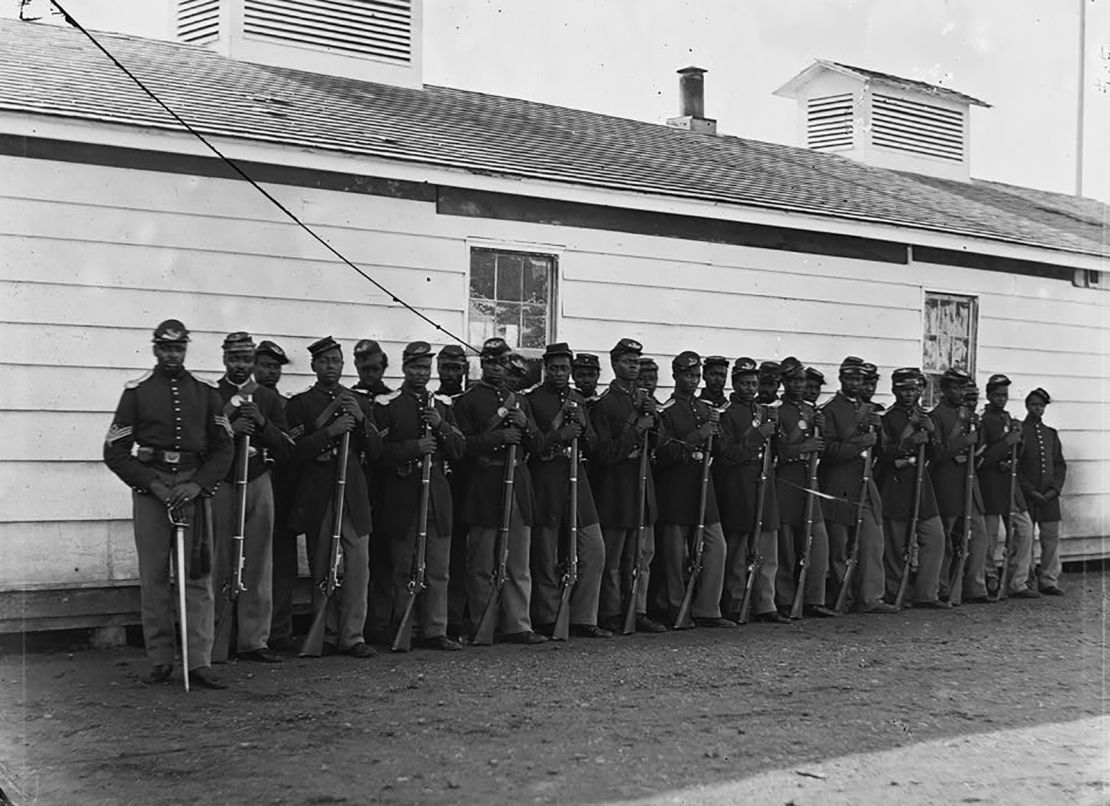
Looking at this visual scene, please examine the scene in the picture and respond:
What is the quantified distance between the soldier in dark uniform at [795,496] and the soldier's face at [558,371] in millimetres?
1832

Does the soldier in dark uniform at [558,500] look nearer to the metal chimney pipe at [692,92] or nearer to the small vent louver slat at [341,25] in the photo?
the small vent louver slat at [341,25]

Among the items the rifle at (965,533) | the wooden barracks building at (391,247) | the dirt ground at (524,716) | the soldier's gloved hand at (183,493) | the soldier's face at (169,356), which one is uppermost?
the wooden barracks building at (391,247)

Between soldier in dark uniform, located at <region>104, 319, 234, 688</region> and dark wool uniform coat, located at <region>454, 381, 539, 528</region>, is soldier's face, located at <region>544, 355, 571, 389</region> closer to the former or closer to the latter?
dark wool uniform coat, located at <region>454, 381, 539, 528</region>

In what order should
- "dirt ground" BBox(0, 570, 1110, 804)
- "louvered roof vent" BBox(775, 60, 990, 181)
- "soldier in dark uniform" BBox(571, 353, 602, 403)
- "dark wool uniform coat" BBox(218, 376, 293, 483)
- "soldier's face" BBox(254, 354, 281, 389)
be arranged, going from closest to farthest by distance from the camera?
"dirt ground" BBox(0, 570, 1110, 804), "dark wool uniform coat" BBox(218, 376, 293, 483), "soldier's face" BBox(254, 354, 281, 389), "soldier in dark uniform" BBox(571, 353, 602, 403), "louvered roof vent" BBox(775, 60, 990, 181)

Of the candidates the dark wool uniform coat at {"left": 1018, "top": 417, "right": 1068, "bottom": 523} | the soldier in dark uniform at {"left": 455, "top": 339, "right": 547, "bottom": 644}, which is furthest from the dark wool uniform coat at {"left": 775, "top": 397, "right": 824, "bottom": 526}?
the dark wool uniform coat at {"left": 1018, "top": 417, "right": 1068, "bottom": 523}

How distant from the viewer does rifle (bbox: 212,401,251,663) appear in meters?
7.85

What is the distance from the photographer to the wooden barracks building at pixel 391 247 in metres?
8.23

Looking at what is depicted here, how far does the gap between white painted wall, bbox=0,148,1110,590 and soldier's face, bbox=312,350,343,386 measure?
65 centimetres

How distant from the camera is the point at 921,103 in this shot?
17.6m

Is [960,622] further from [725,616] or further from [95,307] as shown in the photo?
[95,307]

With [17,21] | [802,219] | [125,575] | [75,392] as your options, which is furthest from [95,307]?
[802,219]

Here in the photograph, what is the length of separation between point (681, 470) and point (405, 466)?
2.14 metres

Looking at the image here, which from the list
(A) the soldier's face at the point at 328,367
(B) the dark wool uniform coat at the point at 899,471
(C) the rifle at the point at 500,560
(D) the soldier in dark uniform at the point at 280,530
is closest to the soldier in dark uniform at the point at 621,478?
(C) the rifle at the point at 500,560

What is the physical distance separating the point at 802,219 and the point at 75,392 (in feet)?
20.1
